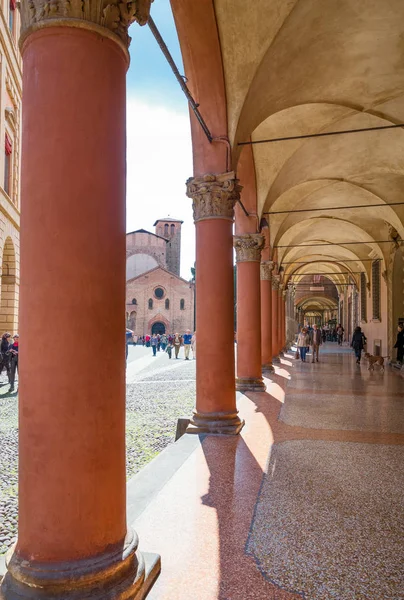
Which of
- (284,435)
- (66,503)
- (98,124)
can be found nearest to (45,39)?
(98,124)

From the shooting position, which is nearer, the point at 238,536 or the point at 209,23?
the point at 238,536

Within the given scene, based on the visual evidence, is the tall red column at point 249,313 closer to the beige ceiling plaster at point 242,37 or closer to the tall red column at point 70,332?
the beige ceiling plaster at point 242,37

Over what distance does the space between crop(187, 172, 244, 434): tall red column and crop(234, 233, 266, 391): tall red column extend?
3.19m

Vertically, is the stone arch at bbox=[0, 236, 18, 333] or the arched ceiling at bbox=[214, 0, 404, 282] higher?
the arched ceiling at bbox=[214, 0, 404, 282]

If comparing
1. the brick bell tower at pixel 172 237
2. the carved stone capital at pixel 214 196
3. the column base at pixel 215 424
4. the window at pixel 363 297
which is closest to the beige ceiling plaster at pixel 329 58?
the carved stone capital at pixel 214 196

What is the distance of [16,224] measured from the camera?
56.4 feet

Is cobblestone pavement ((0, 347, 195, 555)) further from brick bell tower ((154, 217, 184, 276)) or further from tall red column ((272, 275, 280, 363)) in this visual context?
brick bell tower ((154, 217, 184, 276))

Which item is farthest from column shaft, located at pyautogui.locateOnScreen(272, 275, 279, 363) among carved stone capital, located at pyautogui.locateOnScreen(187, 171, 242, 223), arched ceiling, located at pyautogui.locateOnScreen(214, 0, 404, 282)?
carved stone capital, located at pyautogui.locateOnScreen(187, 171, 242, 223)

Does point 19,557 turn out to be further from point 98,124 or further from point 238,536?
point 98,124

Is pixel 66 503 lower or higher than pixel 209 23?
lower

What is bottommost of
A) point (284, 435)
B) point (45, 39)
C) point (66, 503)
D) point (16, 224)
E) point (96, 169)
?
point (284, 435)

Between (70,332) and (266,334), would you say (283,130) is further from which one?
(70,332)

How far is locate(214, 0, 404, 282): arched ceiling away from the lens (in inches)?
257

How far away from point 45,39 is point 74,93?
31 cm
